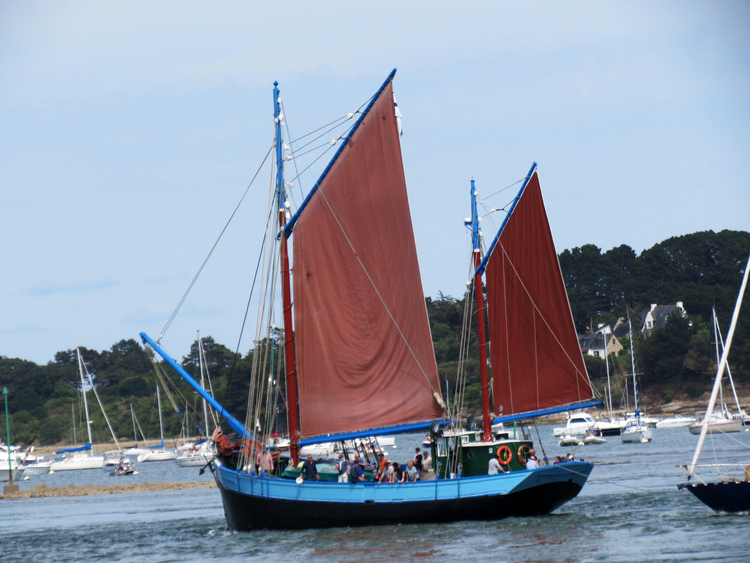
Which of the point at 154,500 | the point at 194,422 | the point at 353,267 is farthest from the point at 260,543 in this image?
the point at 194,422

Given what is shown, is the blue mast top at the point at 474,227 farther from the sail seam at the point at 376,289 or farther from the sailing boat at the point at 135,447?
the sailing boat at the point at 135,447

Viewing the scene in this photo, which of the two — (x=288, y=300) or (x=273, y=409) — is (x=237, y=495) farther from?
(x=288, y=300)

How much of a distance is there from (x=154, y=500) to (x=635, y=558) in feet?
130

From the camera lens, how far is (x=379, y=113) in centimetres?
3881

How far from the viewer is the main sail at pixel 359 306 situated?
124 ft

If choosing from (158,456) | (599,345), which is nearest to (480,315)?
(158,456)

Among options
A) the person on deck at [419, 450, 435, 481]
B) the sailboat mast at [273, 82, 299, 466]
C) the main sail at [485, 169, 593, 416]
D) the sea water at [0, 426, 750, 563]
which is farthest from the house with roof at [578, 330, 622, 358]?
the sailboat mast at [273, 82, 299, 466]

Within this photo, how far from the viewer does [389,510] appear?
36188 mm

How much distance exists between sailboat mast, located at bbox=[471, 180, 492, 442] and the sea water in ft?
15.2

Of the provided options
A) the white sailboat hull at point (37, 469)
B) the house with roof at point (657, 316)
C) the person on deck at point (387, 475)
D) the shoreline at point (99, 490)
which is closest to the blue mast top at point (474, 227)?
the person on deck at point (387, 475)

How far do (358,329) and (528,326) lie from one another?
9.81 meters

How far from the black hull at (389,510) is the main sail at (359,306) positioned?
2867mm

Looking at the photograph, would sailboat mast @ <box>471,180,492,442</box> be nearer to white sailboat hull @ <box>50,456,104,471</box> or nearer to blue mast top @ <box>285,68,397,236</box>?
blue mast top @ <box>285,68,397,236</box>

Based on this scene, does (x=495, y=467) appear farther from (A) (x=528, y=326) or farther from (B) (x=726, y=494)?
(A) (x=528, y=326)
